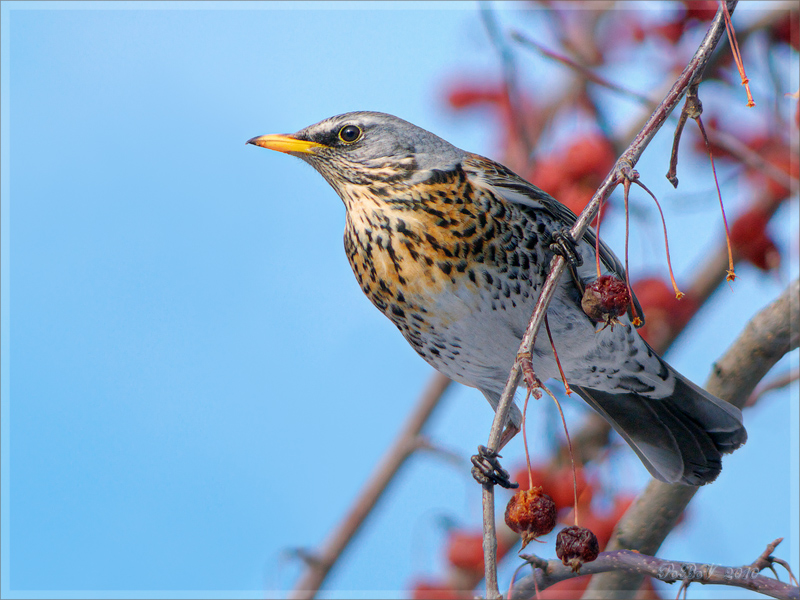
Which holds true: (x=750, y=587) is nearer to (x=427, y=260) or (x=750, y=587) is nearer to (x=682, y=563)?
(x=682, y=563)

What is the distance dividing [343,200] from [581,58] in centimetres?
128

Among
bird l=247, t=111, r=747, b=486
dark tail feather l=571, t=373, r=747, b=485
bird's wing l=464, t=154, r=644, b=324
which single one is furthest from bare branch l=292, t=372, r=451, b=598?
bird's wing l=464, t=154, r=644, b=324

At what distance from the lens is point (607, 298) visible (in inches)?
53.8

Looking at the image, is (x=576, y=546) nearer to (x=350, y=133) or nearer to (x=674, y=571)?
(x=674, y=571)

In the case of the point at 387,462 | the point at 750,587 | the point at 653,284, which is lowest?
the point at 387,462

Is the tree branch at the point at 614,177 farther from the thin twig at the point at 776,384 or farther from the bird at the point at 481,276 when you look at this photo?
the thin twig at the point at 776,384

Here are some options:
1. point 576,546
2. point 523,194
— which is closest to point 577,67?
point 523,194

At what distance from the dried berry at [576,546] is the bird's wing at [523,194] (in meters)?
0.84

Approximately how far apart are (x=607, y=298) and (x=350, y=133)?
1022mm

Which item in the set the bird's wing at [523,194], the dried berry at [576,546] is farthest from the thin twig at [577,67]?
the dried berry at [576,546]

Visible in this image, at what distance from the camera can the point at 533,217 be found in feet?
6.27

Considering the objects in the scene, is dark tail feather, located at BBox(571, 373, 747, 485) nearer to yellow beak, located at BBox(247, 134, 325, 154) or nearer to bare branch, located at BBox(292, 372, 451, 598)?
bare branch, located at BBox(292, 372, 451, 598)

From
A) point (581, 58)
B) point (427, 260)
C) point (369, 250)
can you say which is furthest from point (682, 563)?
point (581, 58)

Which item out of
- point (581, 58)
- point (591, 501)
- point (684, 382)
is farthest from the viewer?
point (581, 58)
